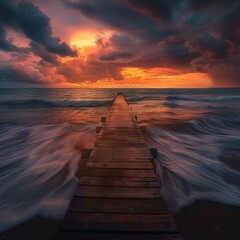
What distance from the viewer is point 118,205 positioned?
2.88 meters

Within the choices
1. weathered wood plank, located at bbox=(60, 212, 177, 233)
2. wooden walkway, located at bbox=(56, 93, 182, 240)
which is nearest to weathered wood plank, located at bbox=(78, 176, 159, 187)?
wooden walkway, located at bbox=(56, 93, 182, 240)

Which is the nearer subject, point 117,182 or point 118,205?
point 118,205

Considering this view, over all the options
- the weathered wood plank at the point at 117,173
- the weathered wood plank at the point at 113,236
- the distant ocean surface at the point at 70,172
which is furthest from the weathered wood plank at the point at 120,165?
the weathered wood plank at the point at 113,236

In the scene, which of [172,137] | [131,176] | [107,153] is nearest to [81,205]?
[131,176]

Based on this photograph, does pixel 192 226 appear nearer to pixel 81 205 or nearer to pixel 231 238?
pixel 231 238

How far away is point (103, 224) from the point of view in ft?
8.18

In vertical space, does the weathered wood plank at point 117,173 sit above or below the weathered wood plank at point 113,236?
below

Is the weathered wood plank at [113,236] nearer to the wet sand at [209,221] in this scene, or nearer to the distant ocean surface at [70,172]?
the wet sand at [209,221]

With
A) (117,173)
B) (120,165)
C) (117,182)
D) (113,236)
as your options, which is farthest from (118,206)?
(120,165)

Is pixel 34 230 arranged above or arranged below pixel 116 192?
below

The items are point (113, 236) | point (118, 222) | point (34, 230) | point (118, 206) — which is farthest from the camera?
point (34, 230)

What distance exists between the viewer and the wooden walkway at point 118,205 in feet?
7.79

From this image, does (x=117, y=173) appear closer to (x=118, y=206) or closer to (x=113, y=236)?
(x=118, y=206)

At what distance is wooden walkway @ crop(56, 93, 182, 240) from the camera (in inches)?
93.4
